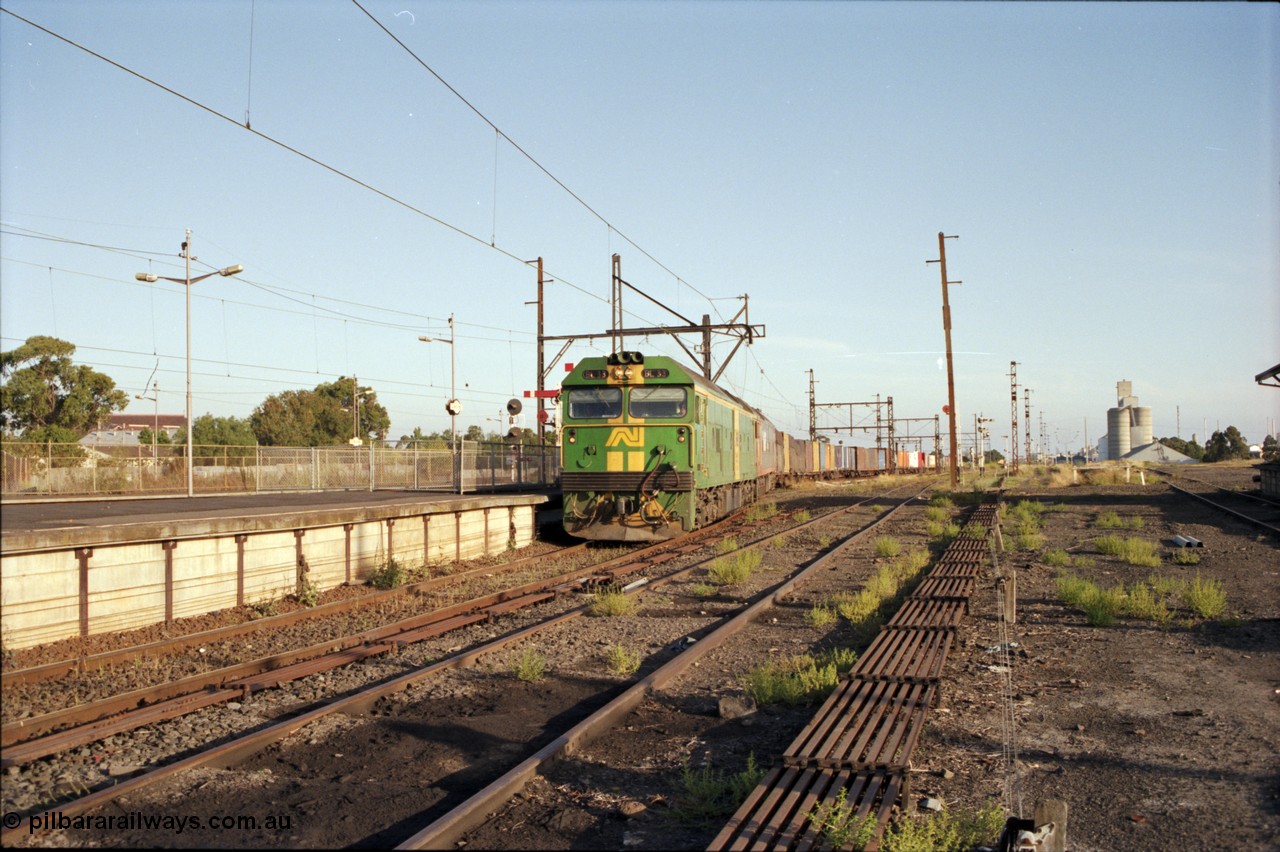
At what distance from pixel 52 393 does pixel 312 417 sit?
52237 mm

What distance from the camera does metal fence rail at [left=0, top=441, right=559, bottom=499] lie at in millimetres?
23281

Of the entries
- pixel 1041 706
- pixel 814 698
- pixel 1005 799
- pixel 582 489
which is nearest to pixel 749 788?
pixel 1005 799

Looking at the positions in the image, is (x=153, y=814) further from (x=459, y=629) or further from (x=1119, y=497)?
(x=1119, y=497)

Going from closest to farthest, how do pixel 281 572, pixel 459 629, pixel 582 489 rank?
pixel 459 629
pixel 281 572
pixel 582 489

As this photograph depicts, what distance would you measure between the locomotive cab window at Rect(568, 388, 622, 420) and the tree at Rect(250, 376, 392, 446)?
140ft

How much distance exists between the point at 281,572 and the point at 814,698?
25.6 ft

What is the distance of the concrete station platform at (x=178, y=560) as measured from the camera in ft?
27.3

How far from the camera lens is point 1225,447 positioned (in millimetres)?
114625

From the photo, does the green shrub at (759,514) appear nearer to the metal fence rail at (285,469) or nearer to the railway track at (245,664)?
the metal fence rail at (285,469)

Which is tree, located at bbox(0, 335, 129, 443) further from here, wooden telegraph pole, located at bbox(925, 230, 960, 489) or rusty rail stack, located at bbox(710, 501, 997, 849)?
wooden telegraph pole, located at bbox(925, 230, 960, 489)

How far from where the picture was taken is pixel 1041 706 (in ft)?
23.0

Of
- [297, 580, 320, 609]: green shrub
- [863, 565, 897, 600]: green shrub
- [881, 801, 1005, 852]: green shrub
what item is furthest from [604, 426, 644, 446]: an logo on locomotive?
[881, 801, 1005, 852]: green shrub

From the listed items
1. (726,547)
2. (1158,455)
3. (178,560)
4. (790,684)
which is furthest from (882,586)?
(1158,455)

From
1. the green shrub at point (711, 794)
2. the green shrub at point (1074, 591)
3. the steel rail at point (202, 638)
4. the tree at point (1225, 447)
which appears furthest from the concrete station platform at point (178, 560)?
the tree at point (1225, 447)
